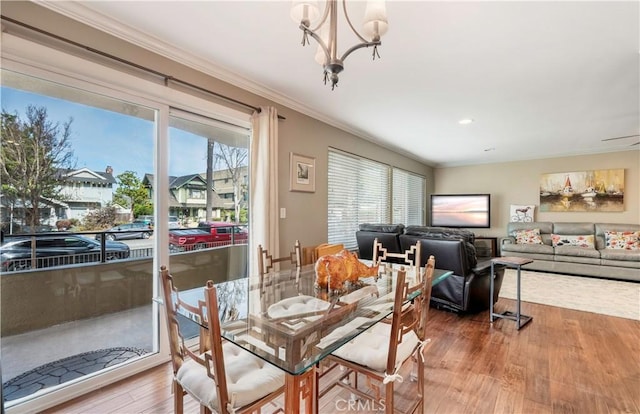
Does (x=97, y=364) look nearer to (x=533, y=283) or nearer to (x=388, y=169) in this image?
(x=388, y=169)

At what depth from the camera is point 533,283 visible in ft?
16.0

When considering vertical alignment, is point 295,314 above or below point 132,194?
below

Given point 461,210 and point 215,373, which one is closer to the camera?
point 215,373

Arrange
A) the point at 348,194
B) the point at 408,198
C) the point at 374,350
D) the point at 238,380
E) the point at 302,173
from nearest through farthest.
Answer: the point at 238,380 → the point at 374,350 → the point at 302,173 → the point at 348,194 → the point at 408,198

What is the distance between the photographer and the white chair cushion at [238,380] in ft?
3.75

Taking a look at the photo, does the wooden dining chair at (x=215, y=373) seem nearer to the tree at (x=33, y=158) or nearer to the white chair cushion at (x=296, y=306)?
the white chair cushion at (x=296, y=306)

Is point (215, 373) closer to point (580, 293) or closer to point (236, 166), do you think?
point (236, 166)

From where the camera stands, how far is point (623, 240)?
202 inches

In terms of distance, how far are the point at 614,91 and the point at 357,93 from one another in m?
2.63

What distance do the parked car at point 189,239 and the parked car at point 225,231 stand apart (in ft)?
0.14

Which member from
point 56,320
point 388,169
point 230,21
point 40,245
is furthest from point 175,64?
point 388,169

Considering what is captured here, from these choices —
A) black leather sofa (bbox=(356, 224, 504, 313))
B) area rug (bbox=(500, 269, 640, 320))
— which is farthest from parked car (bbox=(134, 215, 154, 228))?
area rug (bbox=(500, 269, 640, 320))

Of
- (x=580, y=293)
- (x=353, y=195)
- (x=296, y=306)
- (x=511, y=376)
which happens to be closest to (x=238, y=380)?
(x=296, y=306)

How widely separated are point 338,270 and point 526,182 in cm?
666
